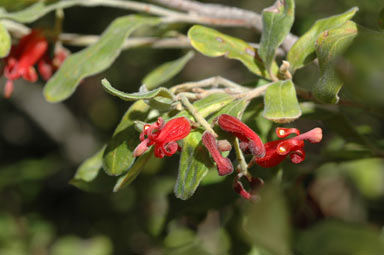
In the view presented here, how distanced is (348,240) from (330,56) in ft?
2.01

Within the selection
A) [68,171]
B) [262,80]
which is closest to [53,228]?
[68,171]

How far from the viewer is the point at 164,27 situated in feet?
5.61

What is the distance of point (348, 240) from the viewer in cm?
49

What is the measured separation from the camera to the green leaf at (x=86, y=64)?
1.41 metres

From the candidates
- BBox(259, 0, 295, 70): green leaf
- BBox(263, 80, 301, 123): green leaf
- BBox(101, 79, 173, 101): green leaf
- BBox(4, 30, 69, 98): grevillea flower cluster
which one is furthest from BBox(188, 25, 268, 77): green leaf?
BBox(4, 30, 69, 98): grevillea flower cluster

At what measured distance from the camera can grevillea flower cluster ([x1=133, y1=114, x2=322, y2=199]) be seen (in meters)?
0.99

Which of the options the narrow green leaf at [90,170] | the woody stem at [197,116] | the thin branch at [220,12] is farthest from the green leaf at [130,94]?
the thin branch at [220,12]

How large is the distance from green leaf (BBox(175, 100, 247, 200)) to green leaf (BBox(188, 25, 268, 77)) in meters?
0.27


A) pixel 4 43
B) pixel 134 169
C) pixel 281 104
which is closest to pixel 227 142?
pixel 281 104

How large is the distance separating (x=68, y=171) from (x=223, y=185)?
2.22 meters

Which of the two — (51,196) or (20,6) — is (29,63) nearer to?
(20,6)

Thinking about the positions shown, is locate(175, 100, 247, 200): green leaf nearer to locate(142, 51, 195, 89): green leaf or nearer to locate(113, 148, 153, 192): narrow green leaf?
locate(113, 148, 153, 192): narrow green leaf

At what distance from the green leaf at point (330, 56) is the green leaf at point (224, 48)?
245mm

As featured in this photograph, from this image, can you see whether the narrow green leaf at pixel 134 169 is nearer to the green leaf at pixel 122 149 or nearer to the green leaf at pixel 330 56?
the green leaf at pixel 122 149
